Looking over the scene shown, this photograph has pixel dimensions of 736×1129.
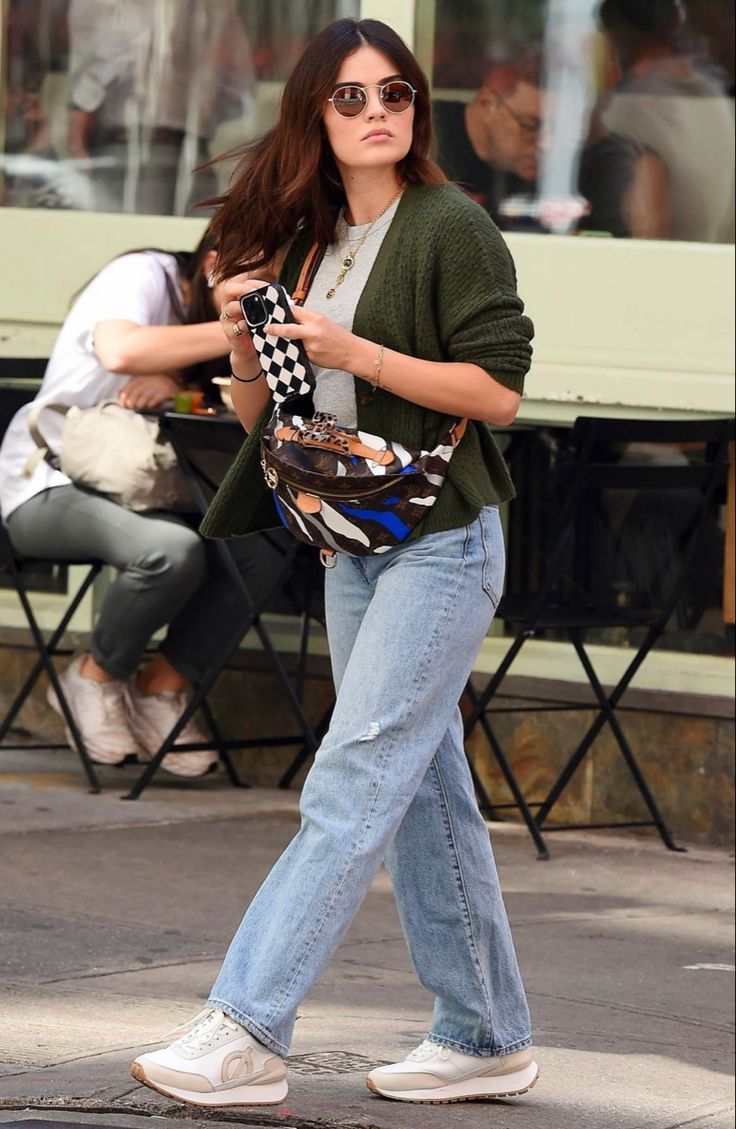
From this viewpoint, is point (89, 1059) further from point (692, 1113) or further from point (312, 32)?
point (312, 32)

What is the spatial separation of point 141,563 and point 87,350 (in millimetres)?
736

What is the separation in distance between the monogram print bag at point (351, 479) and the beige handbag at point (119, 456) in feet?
9.41

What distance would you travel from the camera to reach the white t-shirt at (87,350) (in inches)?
258

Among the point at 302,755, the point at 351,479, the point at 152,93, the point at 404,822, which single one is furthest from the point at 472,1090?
the point at 152,93

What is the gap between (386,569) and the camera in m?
3.62

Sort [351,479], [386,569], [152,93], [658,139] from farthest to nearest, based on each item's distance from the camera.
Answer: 1. [152,93]
2. [658,139]
3. [386,569]
4. [351,479]

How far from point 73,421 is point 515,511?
1.54m

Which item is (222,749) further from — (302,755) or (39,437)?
(39,437)

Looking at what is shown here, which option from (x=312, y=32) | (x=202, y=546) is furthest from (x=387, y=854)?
(x=312, y=32)

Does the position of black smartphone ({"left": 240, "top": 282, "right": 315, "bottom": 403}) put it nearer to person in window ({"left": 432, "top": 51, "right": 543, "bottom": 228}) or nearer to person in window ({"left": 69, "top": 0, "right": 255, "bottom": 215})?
person in window ({"left": 432, "top": 51, "right": 543, "bottom": 228})

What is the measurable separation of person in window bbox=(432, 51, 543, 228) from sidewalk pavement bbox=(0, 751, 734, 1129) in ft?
6.92

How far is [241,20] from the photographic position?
24.5 ft

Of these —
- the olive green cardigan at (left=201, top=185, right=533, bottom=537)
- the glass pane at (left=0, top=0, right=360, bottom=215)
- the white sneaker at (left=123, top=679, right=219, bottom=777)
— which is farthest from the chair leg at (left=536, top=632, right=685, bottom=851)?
the olive green cardigan at (left=201, top=185, right=533, bottom=537)

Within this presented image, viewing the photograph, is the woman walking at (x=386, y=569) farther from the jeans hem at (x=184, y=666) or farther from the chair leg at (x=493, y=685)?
the jeans hem at (x=184, y=666)
